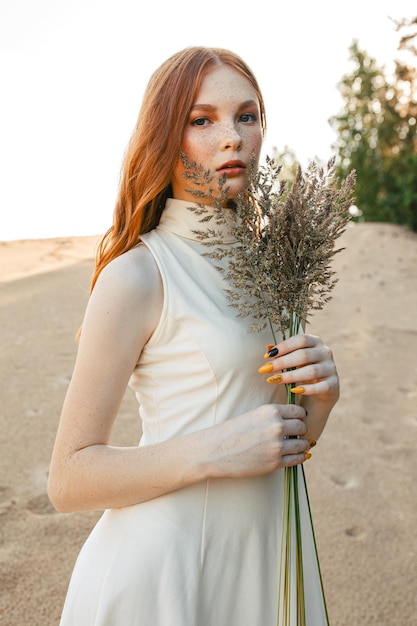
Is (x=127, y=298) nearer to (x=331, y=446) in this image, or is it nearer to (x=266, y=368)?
(x=266, y=368)

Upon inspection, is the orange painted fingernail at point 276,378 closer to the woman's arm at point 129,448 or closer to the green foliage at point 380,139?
the woman's arm at point 129,448

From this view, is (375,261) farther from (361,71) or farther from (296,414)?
(296,414)

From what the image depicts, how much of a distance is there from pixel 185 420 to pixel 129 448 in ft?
0.45

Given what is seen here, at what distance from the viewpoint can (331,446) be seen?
4984 mm

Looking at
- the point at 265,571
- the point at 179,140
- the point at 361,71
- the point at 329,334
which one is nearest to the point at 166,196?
the point at 179,140

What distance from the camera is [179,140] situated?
5.16 ft

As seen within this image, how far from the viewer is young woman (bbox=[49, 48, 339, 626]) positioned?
1.40 metres

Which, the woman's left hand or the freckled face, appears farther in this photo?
the freckled face

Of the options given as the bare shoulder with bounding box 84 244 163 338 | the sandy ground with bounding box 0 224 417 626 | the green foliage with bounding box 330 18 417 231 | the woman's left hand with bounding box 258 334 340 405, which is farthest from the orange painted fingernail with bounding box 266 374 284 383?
the green foliage with bounding box 330 18 417 231

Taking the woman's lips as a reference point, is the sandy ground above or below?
below

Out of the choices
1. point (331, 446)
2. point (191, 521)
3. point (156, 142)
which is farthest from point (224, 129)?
point (331, 446)

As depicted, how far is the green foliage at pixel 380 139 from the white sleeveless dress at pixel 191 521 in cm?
972

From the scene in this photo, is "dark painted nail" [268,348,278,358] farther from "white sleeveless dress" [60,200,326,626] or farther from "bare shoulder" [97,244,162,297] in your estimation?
"bare shoulder" [97,244,162,297]

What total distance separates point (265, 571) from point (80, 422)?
53 centimetres
